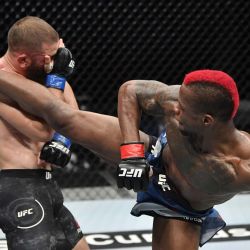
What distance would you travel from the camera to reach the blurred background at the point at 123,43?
3889mm

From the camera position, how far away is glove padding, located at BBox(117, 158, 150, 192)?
1735mm

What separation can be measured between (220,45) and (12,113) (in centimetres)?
243

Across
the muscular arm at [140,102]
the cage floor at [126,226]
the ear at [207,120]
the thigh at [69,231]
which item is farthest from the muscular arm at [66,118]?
the cage floor at [126,226]

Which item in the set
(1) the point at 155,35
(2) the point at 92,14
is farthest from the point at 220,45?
(2) the point at 92,14

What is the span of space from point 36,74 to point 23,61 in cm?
7

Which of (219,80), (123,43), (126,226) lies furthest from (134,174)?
(123,43)

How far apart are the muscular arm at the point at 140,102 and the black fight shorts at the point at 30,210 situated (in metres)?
0.33

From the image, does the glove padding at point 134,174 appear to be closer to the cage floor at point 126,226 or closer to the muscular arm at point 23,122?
the muscular arm at point 23,122

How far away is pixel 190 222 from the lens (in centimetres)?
204

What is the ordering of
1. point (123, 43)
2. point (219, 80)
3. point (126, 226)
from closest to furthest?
point (219, 80)
point (126, 226)
point (123, 43)

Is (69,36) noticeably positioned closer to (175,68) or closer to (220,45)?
(175,68)

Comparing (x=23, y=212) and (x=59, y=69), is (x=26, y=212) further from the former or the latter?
(x=59, y=69)

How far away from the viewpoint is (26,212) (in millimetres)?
1914

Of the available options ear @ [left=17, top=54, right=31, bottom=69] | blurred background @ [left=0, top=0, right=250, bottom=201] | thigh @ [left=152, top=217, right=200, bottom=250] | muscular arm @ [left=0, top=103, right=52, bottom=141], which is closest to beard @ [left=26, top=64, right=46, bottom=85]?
ear @ [left=17, top=54, right=31, bottom=69]
